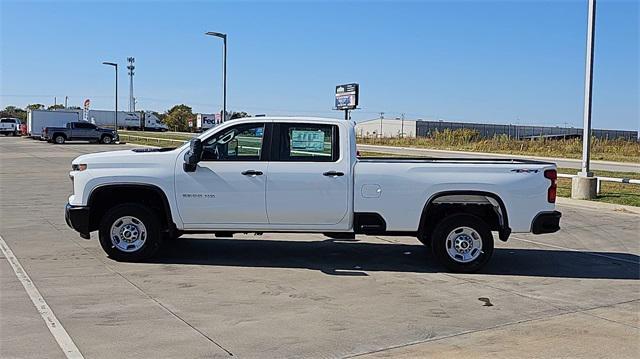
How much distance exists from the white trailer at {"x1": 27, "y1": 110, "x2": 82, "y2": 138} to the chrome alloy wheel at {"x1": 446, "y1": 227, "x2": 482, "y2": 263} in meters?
57.4

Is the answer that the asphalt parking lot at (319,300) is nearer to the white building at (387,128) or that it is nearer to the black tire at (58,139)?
the black tire at (58,139)

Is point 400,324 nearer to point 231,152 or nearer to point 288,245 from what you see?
point 231,152

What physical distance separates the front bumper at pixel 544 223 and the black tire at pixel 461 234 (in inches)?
22.4

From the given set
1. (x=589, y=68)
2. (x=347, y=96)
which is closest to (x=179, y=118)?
(x=347, y=96)

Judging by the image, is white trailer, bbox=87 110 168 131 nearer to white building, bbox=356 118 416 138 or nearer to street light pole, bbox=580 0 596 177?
white building, bbox=356 118 416 138

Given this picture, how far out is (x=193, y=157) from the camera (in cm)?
869

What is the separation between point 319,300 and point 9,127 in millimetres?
78588

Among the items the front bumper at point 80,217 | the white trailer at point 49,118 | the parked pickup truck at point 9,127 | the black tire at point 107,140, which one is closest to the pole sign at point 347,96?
the black tire at point 107,140

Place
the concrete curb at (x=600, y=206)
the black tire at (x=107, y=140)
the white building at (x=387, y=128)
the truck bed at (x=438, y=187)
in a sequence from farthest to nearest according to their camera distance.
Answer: the white building at (x=387, y=128) < the black tire at (x=107, y=140) < the concrete curb at (x=600, y=206) < the truck bed at (x=438, y=187)

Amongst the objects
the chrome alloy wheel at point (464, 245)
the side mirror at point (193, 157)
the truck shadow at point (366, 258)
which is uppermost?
the side mirror at point (193, 157)

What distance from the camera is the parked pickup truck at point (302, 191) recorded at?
8.69 m

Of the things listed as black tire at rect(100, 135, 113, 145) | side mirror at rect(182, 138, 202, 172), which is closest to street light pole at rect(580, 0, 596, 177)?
side mirror at rect(182, 138, 202, 172)

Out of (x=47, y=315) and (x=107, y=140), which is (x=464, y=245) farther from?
(x=107, y=140)

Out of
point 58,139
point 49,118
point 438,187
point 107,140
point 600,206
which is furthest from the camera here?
point 49,118
